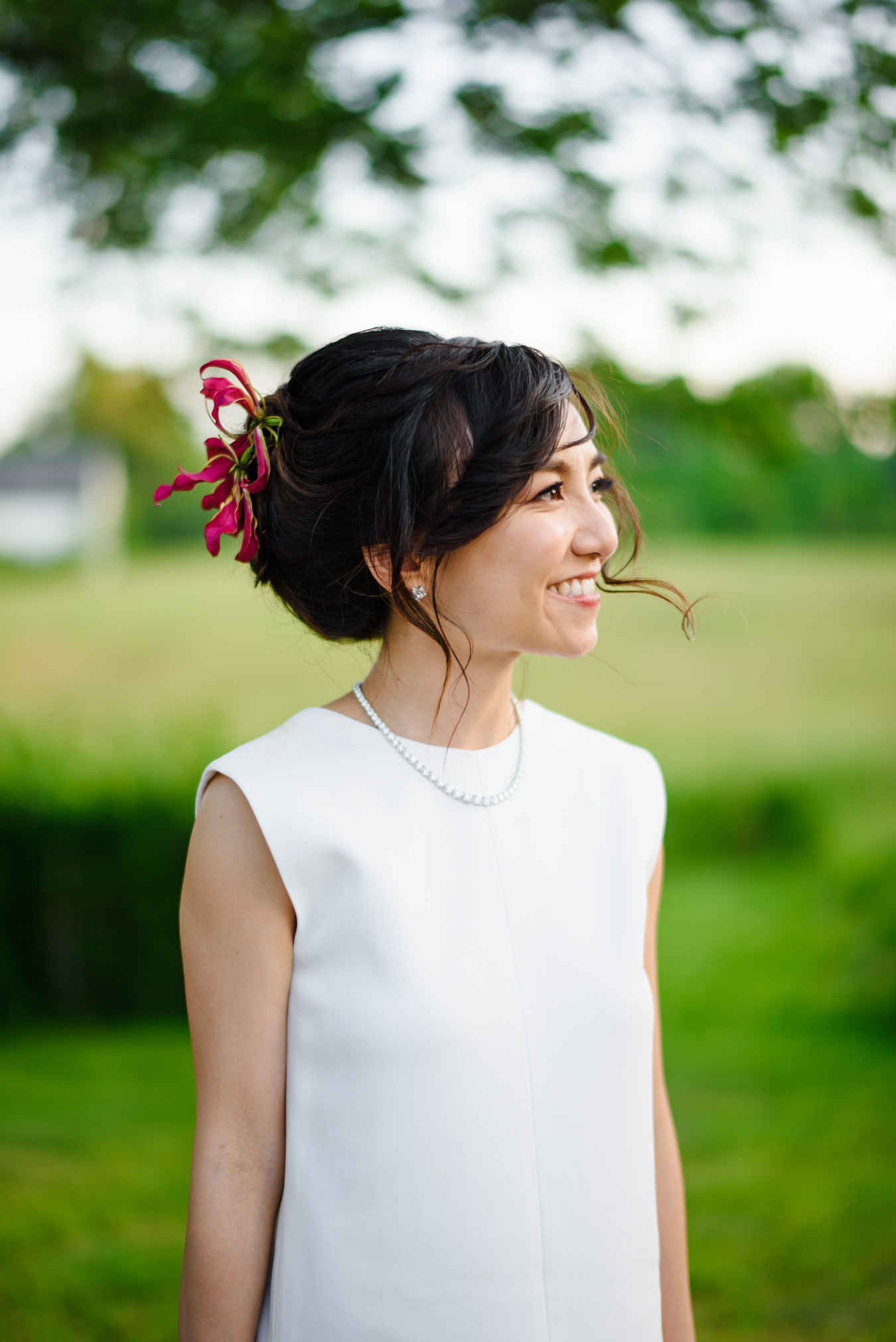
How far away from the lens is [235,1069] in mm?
1276

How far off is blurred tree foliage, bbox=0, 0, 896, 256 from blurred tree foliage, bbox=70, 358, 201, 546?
803mm

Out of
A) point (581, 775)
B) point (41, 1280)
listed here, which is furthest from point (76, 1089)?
point (581, 775)

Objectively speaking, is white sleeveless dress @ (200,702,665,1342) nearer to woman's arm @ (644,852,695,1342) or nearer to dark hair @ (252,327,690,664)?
woman's arm @ (644,852,695,1342)

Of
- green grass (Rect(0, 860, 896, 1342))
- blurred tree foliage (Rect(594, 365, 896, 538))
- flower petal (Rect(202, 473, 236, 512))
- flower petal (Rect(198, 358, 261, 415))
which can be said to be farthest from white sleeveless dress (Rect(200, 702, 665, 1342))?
blurred tree foliage (Rect(594, 365, 896, 538))

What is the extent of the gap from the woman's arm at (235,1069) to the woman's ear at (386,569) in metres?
0.36

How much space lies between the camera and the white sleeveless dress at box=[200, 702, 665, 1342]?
1273mm

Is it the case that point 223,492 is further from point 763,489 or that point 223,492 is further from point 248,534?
point 763,489

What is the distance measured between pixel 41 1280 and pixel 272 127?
3540 mm

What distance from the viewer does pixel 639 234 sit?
11.9ft

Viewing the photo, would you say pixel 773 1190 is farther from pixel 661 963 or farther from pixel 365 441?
pixel 365 441

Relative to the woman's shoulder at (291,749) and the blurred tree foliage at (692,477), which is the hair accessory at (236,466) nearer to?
the woman's shoulder at (291,749)

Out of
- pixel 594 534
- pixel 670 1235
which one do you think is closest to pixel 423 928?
pixel 594 534

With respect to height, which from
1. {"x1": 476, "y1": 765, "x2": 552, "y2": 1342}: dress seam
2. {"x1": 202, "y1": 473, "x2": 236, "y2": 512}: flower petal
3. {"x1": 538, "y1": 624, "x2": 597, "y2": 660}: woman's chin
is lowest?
{"x1": 476, "y1": 765, "x2": 552, "y2": 1342}: dress seam

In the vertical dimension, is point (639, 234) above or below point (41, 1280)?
above
